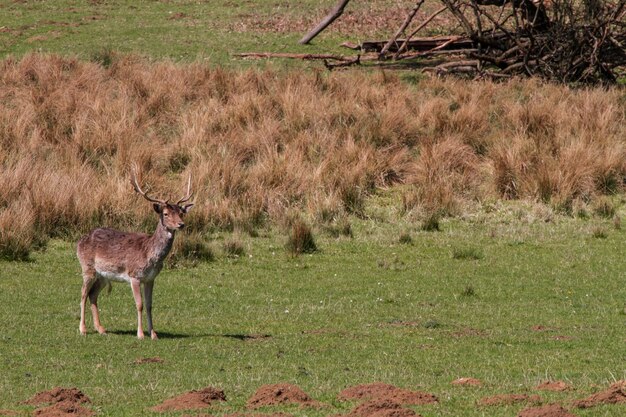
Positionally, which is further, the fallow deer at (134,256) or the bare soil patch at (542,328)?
the bare soil patch at (542,328)

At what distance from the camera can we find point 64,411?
8500 mm

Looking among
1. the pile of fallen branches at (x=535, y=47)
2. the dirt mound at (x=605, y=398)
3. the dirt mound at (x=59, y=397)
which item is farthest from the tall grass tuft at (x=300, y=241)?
the pile of fallen branches at (x=535, y=47)

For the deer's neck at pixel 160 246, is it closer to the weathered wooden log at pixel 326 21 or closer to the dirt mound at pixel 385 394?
the dirt mound at pixel 385 394

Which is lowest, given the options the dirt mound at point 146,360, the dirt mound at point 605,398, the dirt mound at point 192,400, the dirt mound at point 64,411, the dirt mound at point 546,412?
the dirt mound at point 146,360

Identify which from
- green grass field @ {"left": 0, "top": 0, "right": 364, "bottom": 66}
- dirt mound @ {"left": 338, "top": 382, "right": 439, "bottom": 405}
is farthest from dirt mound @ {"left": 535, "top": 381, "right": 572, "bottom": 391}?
green grass field @ {"left": 0, "top": 0, "right": 364, "bottom": 66}

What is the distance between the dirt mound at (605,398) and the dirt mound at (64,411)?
3433 mm

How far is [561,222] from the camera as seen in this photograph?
1903 centimetres

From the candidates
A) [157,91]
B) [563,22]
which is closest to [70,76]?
[157,91]

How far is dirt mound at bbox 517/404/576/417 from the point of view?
25.8 ft

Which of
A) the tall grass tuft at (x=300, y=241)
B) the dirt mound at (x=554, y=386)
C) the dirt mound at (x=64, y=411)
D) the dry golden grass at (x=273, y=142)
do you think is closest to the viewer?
the dirt mound at (x=64, y=411)

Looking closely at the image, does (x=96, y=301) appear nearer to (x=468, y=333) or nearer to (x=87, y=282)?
(x=87, y=282)

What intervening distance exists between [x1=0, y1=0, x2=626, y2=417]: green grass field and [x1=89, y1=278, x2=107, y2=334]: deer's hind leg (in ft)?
0.31

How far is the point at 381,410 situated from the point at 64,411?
2214mm

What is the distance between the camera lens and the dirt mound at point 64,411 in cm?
838
